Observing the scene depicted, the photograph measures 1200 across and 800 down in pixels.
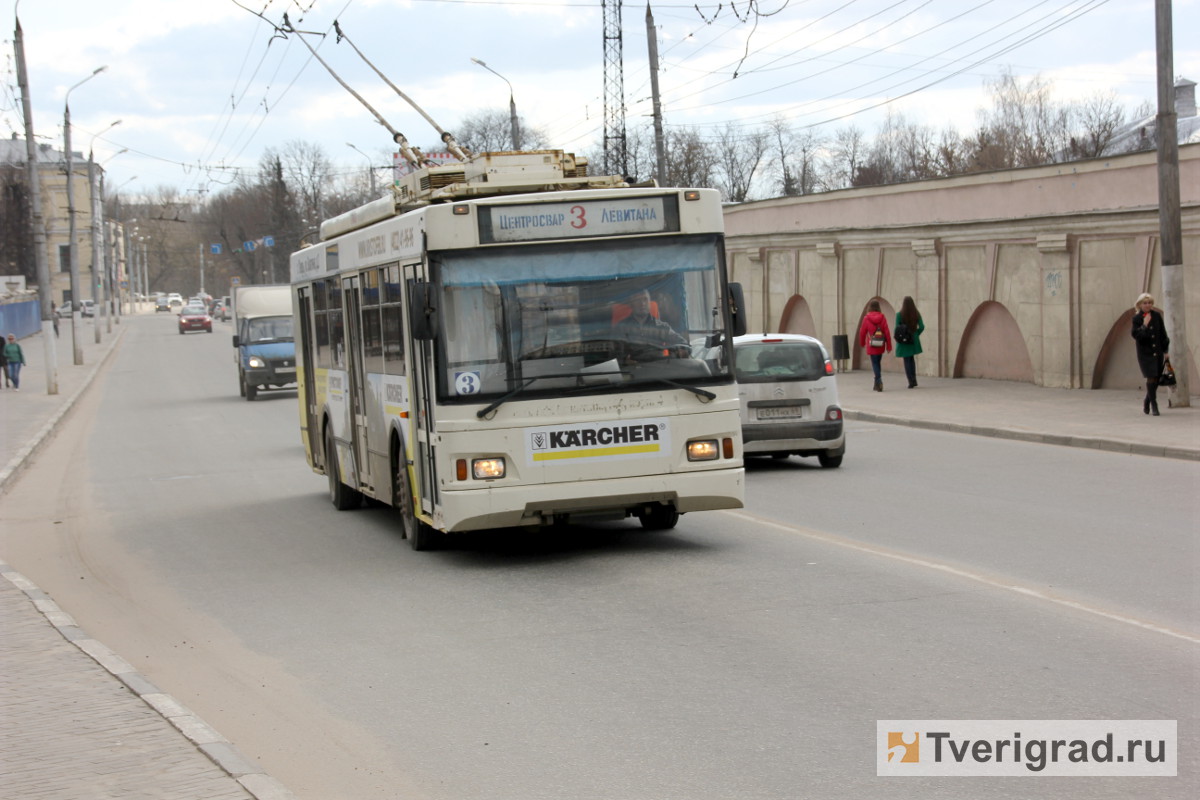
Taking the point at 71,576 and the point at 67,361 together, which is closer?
the point at 71,576

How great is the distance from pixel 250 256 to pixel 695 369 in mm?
118248

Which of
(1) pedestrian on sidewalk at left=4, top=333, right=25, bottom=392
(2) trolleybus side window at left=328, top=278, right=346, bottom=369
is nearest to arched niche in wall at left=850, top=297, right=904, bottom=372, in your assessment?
(2) trolleybus side window at left=328, top=278, right=346, bottom=369

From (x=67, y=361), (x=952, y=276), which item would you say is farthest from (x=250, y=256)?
(x=952, y=276)

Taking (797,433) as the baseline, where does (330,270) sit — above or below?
above

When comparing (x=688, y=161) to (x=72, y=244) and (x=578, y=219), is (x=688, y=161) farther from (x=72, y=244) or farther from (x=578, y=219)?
(x=578, y=219)

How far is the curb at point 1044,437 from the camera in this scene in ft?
55.3

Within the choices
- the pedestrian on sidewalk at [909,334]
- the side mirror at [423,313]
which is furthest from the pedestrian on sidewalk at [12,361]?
the side mirror at [423,313]

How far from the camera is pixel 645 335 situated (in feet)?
32.9

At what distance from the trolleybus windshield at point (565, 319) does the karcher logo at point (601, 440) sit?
0.28 meters

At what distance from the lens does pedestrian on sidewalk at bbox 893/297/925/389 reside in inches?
1099

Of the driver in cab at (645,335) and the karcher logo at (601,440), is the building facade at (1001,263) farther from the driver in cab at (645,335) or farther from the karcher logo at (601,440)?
the karcher logo at (601,440)

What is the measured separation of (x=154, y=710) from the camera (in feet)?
21.4

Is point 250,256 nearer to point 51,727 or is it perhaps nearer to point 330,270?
point 330,270

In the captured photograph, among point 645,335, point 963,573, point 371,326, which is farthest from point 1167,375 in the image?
point 371,326
